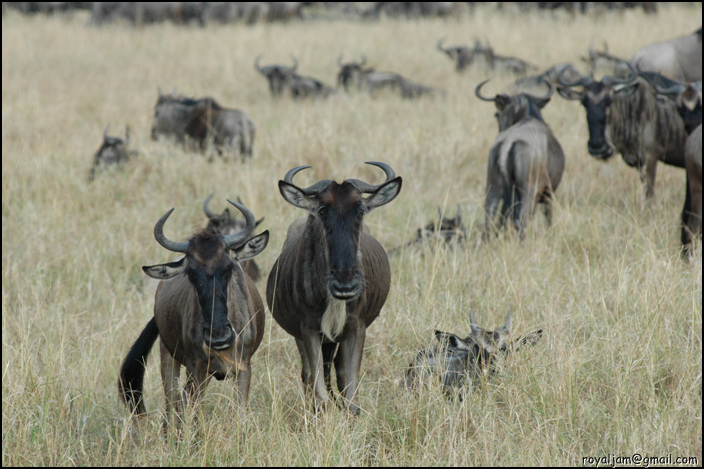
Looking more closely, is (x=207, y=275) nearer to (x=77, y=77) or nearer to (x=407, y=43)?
(x=77, y=77)

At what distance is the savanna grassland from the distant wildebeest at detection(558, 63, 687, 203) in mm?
334

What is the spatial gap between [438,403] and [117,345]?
2428 mm

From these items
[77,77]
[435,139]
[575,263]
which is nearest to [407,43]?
[77,77]

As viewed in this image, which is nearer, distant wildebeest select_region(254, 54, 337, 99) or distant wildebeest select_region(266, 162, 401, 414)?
distant wildebeest select_region(266, 162, 401, 414)

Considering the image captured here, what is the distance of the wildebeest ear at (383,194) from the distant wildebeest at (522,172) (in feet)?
9.57

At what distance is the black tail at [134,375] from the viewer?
4.31 meters

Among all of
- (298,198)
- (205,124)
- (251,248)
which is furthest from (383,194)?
(205,124)

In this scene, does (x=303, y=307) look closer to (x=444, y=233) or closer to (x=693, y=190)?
(x=444, y=233)

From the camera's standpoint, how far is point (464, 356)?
4484 millimetres

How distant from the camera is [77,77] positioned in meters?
15.0

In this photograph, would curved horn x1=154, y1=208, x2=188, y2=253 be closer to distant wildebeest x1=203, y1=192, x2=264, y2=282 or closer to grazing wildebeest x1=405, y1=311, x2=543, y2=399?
grazing wildebeest x1=405, y1=311, x2=543, y2=399

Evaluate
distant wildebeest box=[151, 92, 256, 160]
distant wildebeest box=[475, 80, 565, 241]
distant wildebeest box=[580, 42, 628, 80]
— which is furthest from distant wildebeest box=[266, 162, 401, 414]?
distant wildebeest box=[580, 42, 628, 80]

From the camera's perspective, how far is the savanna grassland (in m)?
3.77

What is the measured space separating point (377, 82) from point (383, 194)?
33.5 feet
